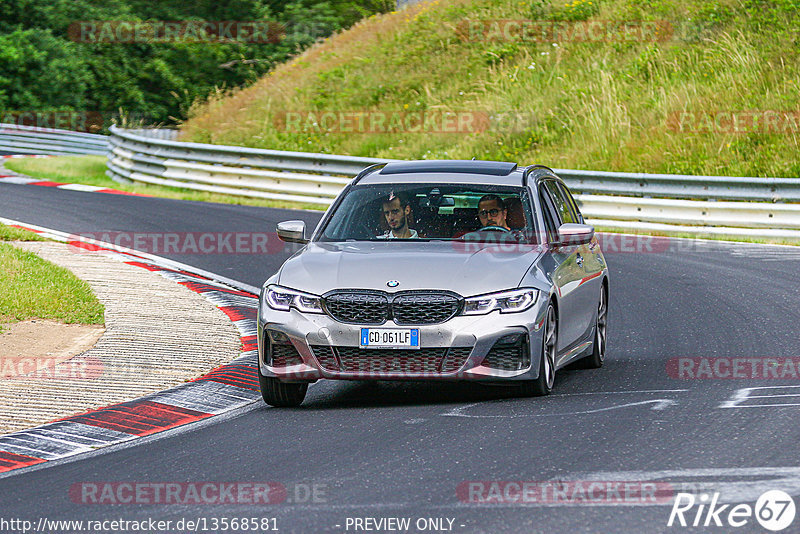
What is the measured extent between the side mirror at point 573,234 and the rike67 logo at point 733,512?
12.0 feet

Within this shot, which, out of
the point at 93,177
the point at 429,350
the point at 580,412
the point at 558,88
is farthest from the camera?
the point at 93,177

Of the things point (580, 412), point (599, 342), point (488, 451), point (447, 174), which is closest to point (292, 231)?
point (447, 174)

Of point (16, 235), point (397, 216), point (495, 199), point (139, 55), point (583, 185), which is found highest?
point (139, 55)

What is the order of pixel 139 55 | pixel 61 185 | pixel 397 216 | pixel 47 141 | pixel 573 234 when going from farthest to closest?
pixel 139 55, pixel 47 141, pixel 61 185, pixel 397 216, pixel 573 234

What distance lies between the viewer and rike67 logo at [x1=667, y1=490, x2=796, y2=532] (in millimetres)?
5453

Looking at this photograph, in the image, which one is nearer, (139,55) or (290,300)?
(290,300)

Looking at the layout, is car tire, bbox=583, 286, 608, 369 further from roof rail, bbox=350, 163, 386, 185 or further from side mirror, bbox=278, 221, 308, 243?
side mirror, bbox=278, 221, 308, 243

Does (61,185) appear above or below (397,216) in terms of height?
below

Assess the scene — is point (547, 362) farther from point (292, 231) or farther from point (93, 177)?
point (93, 177)

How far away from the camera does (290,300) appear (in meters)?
8.53

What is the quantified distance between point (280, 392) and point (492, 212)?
215 centimetres

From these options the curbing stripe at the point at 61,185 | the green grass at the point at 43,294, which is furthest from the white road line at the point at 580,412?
the curbing stripe at the point at 61,185

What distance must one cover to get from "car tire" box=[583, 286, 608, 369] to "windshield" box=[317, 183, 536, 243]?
130 cm

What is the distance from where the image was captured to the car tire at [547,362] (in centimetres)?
859
